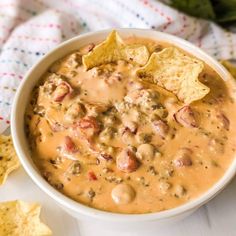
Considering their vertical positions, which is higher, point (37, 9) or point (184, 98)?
point (184, 98)

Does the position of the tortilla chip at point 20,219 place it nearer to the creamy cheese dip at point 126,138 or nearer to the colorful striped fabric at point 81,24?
the creamy cheese dip at point 126,138

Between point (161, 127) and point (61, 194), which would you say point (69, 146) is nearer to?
point (61, 194)

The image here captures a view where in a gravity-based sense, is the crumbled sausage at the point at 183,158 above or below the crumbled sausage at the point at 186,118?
below

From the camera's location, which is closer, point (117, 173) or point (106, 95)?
point (117, 173)

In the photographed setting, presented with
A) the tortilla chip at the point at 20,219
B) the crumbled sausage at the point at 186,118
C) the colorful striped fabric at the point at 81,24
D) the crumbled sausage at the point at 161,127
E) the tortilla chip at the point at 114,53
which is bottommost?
the tortilla chip at the point at 20,219

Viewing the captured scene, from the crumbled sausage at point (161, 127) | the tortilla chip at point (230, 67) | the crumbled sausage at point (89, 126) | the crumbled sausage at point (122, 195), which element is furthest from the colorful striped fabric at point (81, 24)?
the crumbled sausage at point (122, 195)

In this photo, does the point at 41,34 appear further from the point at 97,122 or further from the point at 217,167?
the point at 217,167

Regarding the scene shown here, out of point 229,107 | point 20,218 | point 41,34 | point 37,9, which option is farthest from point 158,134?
point 37,9

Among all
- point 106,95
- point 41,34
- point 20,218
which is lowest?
point 20,218
